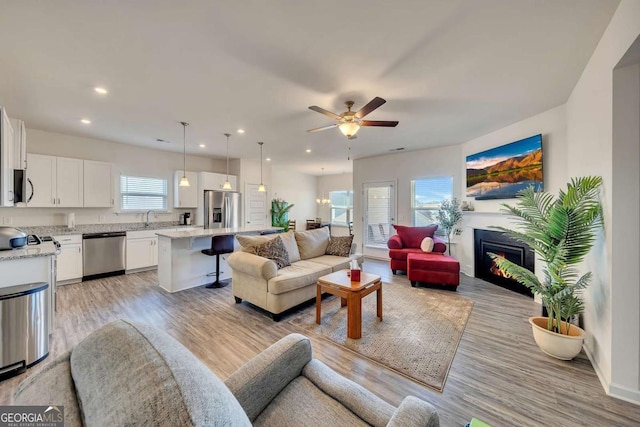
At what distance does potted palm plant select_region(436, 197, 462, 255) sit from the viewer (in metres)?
5.11

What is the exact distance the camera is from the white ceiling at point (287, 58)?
1.79m

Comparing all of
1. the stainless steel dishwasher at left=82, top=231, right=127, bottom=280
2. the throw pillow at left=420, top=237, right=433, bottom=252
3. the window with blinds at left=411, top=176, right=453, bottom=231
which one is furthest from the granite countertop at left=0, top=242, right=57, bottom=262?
the window with blinds at left=411, top=176, right=453, bottom=231

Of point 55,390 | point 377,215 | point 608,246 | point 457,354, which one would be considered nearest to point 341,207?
point 377,215

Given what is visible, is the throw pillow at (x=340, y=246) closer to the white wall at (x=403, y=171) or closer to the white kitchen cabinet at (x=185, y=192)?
the white wall at (x=403, y=171)

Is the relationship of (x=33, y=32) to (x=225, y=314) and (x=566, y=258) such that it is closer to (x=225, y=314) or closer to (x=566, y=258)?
(x=225, y=314)

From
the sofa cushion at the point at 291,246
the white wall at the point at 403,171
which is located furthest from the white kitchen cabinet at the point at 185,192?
the white wall at the point at 403,171

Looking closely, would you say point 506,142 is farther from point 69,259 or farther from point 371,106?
point 69,259

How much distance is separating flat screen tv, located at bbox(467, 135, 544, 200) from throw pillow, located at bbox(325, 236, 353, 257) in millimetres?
2611

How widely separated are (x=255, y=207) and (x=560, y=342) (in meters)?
6.62

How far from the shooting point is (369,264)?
601cm

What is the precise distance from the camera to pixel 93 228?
15.9 feet

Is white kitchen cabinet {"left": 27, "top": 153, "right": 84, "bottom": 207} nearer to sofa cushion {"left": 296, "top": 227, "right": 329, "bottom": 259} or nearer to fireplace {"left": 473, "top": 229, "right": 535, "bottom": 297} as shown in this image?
sofa cushion {"left": 296, "top": 227, "right": 329, "bottom": 259}

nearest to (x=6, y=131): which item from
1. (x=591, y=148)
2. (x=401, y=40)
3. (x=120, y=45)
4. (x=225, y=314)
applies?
(x=120, y=45)

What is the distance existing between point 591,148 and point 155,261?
6956mm
